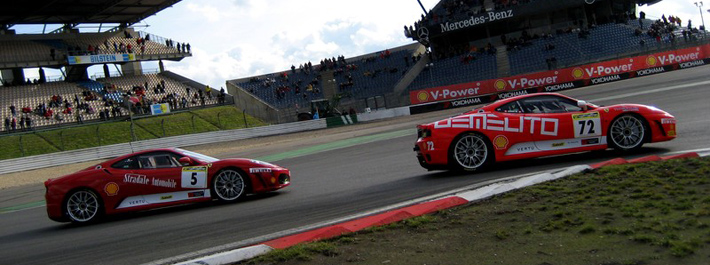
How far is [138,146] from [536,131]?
25.7 m

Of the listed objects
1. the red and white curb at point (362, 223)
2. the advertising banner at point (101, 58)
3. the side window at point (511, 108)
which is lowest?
the red and white curb at point (362, 223)

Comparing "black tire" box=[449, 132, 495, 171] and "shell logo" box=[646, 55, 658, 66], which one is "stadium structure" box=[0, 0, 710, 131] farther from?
"black tire" box=[449, 132, 495, 171]

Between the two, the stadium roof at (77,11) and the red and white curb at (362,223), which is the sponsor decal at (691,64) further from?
the stadium roof at (77,11)

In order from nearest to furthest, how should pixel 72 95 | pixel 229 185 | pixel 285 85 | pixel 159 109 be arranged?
pixel 229 185, pixel 159 109, pixel 72 95, pixel 285 85

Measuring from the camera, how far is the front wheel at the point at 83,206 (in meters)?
9.87

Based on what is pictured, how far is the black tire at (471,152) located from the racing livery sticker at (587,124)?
137 cm

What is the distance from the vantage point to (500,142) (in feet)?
32.5

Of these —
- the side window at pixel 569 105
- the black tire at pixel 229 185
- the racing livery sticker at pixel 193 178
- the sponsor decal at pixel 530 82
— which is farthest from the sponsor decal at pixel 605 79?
the racing livery sticker at pixel 193 178

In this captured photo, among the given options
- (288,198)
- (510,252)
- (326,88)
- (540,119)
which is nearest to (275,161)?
(288,198)

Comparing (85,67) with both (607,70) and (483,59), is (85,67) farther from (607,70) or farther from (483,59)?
(607,70)

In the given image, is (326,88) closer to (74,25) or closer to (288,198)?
(74,25)

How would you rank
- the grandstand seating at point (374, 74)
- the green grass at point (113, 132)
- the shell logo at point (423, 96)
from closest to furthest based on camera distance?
1. the green grass at point (113, 132)
2. the shell logo at point (423, 96)
3. the grandstand seating at point (374, 74)

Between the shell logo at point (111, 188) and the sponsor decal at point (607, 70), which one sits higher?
the sponsor decal at point (607, 70)

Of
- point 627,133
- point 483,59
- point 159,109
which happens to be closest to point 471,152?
point 627,133
